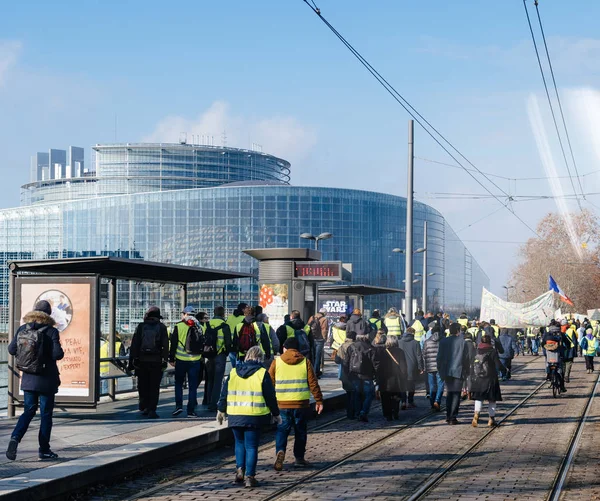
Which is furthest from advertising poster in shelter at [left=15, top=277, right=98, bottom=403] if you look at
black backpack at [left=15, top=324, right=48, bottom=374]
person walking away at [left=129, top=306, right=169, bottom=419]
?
black backpack at [left=15, top=324, right=48, bottom=374]

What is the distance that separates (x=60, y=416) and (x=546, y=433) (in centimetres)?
765

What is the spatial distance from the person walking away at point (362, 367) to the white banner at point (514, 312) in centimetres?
2002

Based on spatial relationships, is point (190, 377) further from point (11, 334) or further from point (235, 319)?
point (11, 334)

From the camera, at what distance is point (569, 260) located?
79.6m

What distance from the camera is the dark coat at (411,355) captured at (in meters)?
18.0

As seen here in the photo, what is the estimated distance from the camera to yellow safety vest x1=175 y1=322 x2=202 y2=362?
14.9m

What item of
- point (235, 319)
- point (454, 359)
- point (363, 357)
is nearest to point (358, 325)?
point (363, 357)

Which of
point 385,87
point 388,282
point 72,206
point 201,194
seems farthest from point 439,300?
point 385,87

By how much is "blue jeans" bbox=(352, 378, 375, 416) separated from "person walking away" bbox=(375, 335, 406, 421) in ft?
0.94

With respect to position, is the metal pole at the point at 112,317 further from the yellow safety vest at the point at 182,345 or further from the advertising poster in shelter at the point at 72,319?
the advertising poster in shelter at the point at 72,319

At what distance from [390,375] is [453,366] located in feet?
3.76

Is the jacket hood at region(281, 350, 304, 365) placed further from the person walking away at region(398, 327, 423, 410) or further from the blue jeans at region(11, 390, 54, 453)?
the person walking away at region(398, 327, 423, 410)

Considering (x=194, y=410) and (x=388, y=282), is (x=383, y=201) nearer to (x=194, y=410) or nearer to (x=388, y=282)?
(x=388, y=282)

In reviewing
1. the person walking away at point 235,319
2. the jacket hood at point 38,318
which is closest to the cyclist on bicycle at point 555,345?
the person walking away at point 235,319
